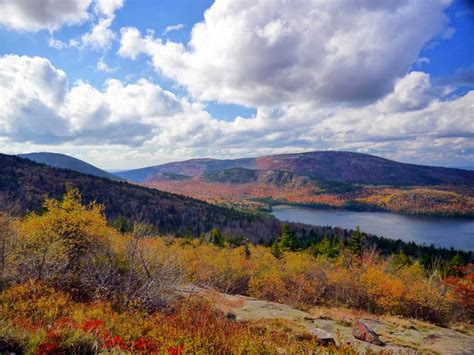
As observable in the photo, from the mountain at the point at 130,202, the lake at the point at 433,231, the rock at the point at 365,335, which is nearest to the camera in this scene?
the rock at the point at 365,335

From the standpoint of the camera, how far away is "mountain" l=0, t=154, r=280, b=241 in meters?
109

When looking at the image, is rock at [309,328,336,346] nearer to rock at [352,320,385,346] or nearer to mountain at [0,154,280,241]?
rock at [352,320,385,346]

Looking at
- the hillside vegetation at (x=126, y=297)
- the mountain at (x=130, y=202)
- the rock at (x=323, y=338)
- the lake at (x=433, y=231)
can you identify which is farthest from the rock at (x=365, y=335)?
the lake at (x=433, y=231)

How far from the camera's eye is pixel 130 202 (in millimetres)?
121625

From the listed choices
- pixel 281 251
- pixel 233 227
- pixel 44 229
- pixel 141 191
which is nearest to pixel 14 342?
pixel 44 229

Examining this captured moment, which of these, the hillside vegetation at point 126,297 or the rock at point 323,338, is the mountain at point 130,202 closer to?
the hillside vegetation at point 126,297

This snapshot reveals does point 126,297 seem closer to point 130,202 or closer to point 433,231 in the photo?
point 130,202

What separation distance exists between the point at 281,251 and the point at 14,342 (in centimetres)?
5424

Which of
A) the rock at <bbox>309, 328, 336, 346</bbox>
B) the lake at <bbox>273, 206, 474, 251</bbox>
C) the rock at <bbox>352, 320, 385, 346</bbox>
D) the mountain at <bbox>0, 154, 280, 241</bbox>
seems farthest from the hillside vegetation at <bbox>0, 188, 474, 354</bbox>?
the lake at <bbox>273, 206, 474, 251</bbox>

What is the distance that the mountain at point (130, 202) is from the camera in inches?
4294

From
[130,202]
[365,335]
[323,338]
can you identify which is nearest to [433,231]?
[130,202]

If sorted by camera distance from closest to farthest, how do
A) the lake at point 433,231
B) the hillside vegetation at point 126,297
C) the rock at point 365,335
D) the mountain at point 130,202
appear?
the hillside vegetation at point 126,297 → the rock at point 365,335 → the mountain at point 130,202 → the lake at point 433,231

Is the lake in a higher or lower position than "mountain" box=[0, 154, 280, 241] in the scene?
lower

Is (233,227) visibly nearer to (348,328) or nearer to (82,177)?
(82,177)
